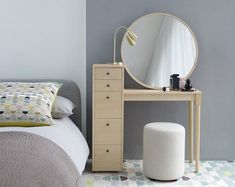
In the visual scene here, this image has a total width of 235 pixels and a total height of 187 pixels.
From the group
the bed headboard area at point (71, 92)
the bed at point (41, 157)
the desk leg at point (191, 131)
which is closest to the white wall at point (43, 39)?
the bed headboard area at point (71, 92)

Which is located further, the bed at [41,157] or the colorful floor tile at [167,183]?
the colorful floor tile at [167,183]

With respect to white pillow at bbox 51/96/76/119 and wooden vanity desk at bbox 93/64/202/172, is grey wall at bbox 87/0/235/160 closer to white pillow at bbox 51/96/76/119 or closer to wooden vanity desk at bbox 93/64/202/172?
wooden vanity desk at bbox 93/64/202/172

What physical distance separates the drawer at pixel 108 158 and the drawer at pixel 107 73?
586 mm

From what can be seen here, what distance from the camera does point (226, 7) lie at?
3482mm

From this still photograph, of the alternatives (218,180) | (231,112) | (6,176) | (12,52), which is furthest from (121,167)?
(6,176)

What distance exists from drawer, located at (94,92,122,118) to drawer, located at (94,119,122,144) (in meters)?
0.05

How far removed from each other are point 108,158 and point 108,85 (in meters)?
0.61

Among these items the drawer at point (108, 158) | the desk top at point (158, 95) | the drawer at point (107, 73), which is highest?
the drawer at point (107, 73)

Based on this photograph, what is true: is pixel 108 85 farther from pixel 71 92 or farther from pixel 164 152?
pixel 164 152

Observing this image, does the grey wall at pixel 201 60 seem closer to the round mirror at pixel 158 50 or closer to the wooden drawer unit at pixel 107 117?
the round mirror at pixel 158 50

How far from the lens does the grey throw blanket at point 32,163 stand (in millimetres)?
1630

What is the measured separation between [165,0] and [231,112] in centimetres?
121

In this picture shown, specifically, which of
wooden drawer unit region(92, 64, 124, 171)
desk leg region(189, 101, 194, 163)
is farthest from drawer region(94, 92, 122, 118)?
desk leg region(189, 101, 194, 163)

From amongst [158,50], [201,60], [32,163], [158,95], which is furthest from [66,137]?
[201,60]
